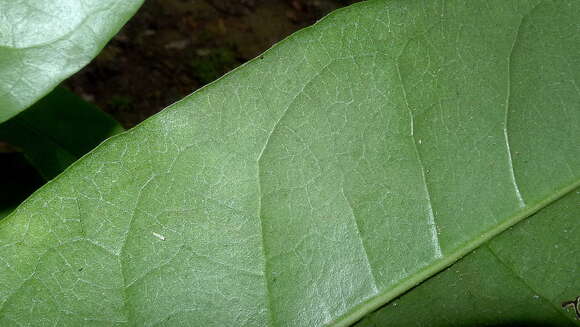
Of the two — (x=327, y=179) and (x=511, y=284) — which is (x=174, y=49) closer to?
(x=327, y=179)

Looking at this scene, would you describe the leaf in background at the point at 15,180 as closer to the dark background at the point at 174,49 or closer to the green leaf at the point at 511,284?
the green leaf at the point at 511,284

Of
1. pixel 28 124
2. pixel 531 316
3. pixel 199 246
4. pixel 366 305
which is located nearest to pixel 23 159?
pixel 28 124

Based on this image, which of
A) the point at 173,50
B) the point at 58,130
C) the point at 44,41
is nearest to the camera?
the point at 44,41

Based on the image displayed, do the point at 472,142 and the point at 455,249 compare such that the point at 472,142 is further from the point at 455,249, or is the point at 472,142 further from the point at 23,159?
the point at 23,159

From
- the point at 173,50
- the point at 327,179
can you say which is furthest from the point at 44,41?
the point at 173,50

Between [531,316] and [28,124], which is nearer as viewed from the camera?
[531,316]

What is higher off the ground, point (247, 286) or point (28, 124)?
point (28, 124)

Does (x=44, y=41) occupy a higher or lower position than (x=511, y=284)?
higher
